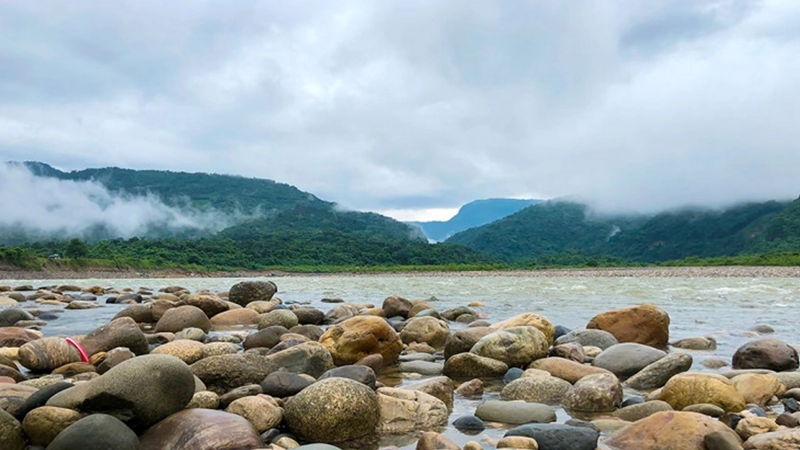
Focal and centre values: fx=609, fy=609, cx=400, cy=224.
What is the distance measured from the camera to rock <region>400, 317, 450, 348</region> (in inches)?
433

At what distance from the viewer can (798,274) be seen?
47812 millimetres

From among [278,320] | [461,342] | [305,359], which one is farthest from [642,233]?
[305,359]

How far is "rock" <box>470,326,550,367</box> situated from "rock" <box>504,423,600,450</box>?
3388 millimetres

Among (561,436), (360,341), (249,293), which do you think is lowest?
(561,436)

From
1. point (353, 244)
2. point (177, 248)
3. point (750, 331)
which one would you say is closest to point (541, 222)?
point (353, 244)

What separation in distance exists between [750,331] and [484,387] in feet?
25.7

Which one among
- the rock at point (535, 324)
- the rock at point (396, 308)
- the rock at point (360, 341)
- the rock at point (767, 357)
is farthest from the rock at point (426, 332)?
the rock at point (767, 357)

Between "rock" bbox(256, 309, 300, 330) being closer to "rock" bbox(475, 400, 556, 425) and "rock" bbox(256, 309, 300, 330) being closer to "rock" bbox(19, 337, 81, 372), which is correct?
"rock" bbox(19, 337, 81, 372)

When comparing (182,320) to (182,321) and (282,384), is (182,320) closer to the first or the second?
(182,321)

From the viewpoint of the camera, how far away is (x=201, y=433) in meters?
4.81

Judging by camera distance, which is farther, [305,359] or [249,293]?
[249,293]

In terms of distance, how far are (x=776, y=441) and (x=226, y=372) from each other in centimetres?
507

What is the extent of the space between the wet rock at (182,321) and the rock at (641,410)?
8.67 metres

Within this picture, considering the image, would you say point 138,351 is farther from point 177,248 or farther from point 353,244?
point 353,244
